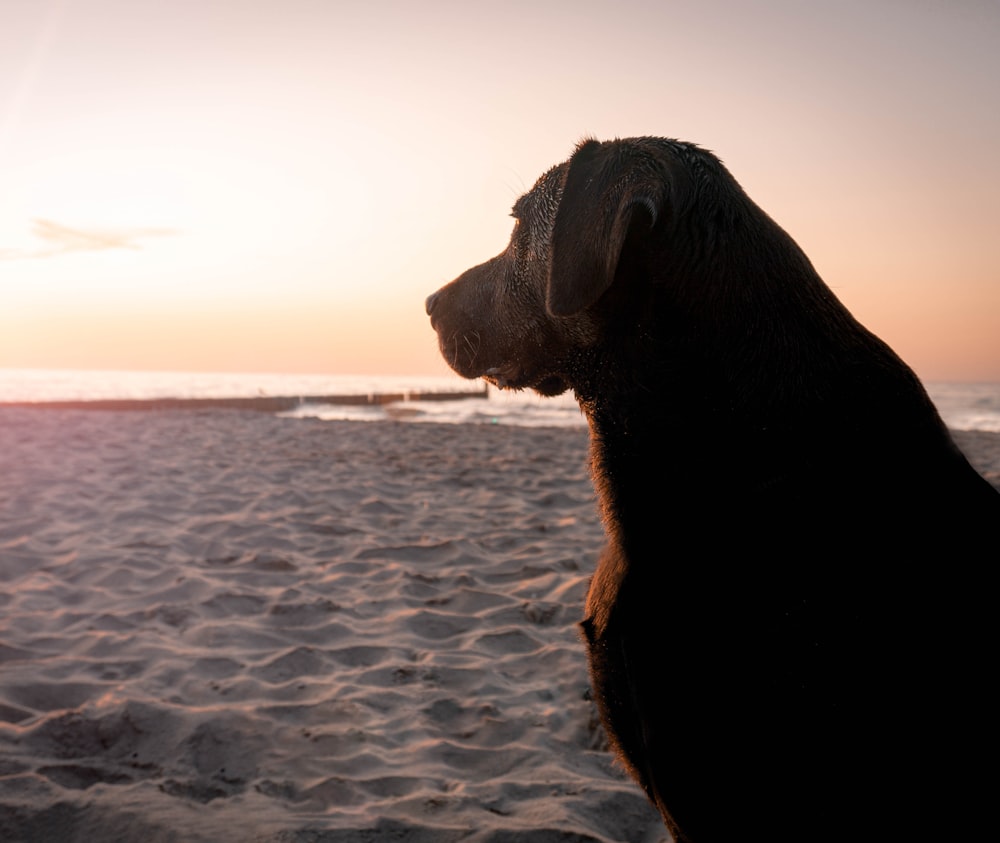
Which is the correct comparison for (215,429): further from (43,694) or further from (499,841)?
(499,841)

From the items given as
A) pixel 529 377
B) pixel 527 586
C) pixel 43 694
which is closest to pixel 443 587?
pixel 527 586

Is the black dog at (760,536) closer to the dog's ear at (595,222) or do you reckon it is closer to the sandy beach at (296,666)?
the dog's ear at (595,222)

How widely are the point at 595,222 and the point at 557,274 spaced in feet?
0.50

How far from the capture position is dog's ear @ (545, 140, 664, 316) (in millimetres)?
1798

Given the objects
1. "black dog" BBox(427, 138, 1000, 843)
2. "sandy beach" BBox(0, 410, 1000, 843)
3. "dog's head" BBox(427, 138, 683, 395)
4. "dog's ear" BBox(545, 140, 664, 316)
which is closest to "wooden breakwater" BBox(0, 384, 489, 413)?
"sandy beach" BBox(0, 410, 1000, 843)

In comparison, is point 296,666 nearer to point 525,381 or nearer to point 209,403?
point 525,381

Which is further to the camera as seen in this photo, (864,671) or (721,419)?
(721,419)

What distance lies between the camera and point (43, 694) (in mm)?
3338

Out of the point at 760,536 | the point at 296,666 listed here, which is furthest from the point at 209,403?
the point at 760,536

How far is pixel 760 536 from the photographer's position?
1.63m

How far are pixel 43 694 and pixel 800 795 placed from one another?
315 cm

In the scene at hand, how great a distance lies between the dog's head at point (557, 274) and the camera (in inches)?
72.4

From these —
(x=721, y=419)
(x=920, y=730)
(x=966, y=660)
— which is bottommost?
(x=920, y=730)

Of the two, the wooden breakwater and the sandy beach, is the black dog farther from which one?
the wooden breakwater
